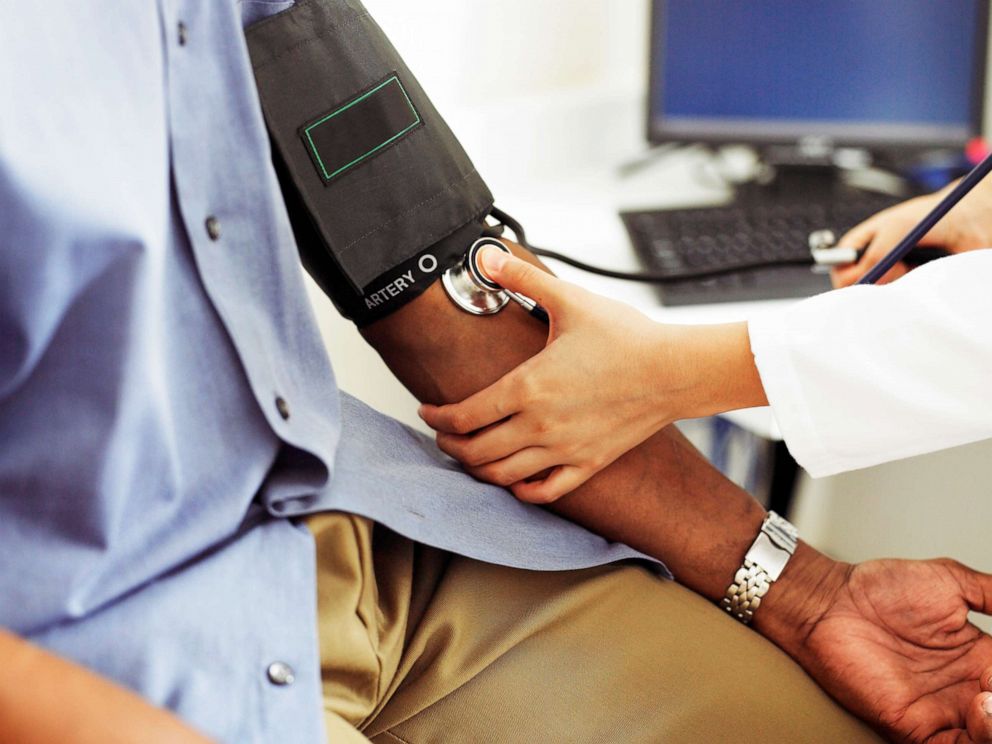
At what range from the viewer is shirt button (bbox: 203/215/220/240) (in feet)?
2.05

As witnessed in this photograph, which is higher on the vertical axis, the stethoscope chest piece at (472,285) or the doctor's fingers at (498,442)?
the stethoscope chest piece at (472,285)

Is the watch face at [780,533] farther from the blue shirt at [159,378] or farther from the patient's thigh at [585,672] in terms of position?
the blue shirt at [159,378]

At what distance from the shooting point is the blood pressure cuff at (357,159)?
71 centimetres

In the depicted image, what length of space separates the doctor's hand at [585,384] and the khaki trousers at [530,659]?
99 millimetres

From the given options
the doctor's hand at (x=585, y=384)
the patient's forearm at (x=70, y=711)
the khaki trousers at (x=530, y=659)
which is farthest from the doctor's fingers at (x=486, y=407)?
the patient's forearm at (x=70, y=711)

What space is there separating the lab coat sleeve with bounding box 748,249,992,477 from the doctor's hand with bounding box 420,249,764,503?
0.11ft

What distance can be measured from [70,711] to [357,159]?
1.46 ft

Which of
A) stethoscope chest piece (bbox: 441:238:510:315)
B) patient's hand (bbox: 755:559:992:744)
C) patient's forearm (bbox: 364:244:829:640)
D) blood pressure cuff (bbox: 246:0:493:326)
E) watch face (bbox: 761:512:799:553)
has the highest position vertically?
blood pressure cuff (bbox: 246:0:493:326)

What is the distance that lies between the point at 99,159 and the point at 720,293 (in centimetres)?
71

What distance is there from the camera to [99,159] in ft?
1.81

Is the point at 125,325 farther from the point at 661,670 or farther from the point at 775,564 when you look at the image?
the point at 775,564

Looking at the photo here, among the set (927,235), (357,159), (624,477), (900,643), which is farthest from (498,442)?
(927,235)

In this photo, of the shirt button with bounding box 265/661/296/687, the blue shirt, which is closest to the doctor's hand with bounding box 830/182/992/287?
the blue shirt

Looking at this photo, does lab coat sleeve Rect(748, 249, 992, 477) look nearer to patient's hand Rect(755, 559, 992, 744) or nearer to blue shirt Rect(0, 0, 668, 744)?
patient's hand Rect(755, 559, 992, 744)
